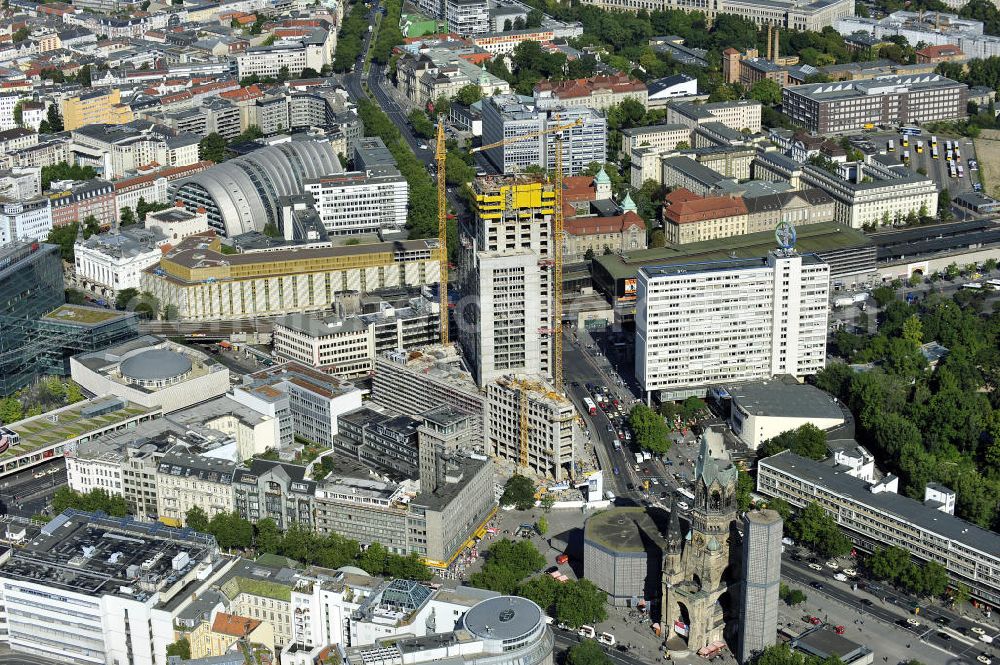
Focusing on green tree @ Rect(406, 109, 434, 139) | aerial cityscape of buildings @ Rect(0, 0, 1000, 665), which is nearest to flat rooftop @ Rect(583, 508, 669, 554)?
aerial cityscape of buildings @ Rect(0, 0, 1000, 665)

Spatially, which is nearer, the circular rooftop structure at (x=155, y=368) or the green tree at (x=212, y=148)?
the circular rooftop structure at (x=155, y=368)

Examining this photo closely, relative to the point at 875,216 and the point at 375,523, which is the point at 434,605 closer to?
the point at 375,523

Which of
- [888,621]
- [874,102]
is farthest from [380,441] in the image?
[874,102]

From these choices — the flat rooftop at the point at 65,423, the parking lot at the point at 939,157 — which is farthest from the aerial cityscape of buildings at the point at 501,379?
the parking lot at the point at 939,157

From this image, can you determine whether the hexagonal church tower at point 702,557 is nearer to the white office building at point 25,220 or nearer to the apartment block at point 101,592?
the apartment block at point 101,592

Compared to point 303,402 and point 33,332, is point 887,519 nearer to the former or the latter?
point 303,402

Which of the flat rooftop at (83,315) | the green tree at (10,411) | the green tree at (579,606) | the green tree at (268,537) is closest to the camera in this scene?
the green tree at (579,606)

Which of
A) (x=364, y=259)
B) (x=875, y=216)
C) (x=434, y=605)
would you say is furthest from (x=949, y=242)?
(x=434, y=605)
